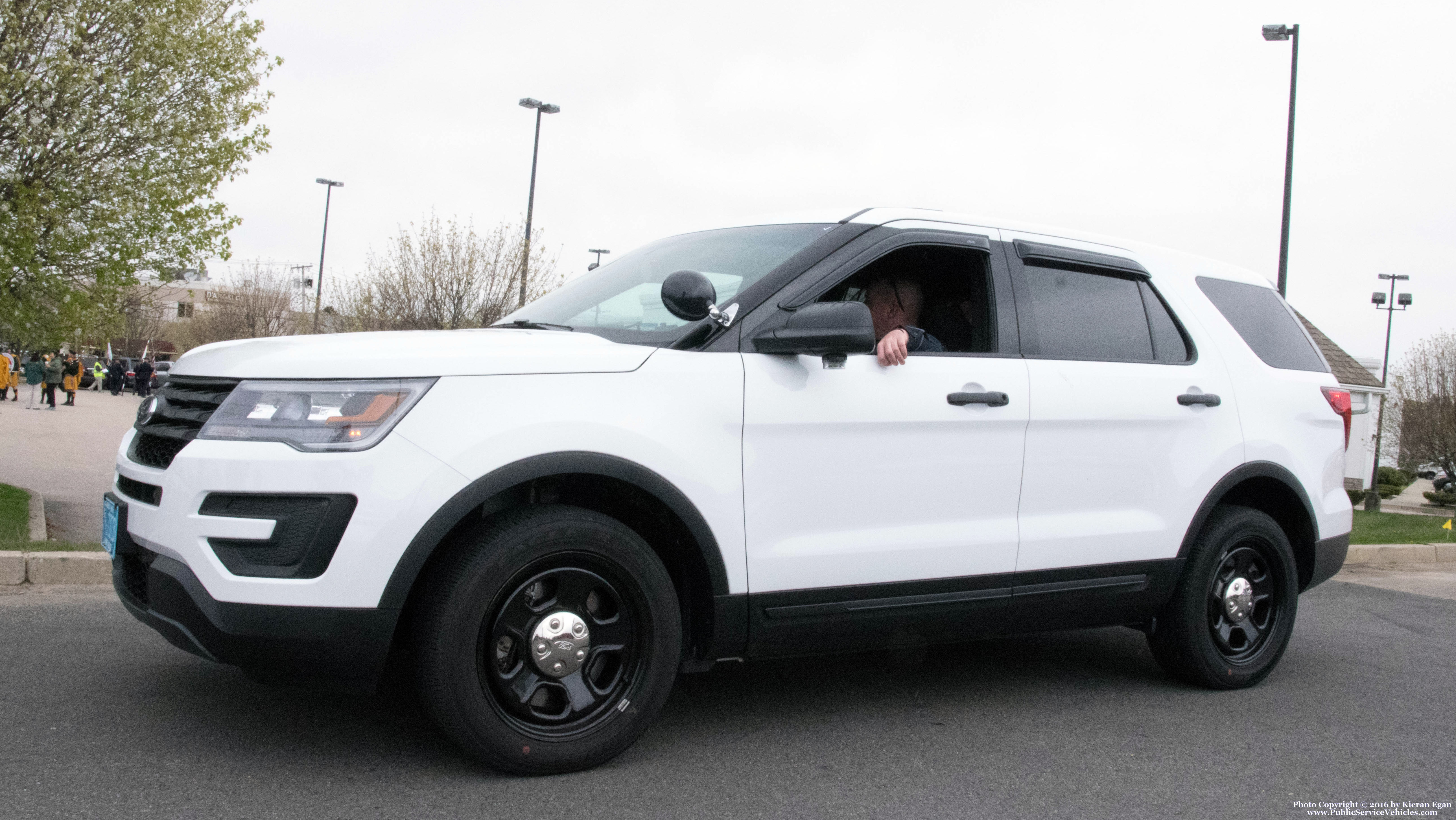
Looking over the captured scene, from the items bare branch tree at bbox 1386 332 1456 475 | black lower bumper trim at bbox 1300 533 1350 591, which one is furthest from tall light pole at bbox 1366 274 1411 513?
black lower bumper trim at bbox 1300 533 1350 591

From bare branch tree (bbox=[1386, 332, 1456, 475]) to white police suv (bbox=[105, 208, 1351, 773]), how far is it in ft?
136

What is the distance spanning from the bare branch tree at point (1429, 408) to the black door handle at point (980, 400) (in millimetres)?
42589

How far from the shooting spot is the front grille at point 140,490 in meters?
3.19

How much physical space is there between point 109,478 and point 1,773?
10.8 metres

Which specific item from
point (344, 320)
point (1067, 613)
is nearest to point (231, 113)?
point (1067, 613)

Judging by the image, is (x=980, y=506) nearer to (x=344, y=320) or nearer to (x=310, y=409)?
(x=310, y=409)

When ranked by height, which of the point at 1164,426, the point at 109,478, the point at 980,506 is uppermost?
the point at 1164,426

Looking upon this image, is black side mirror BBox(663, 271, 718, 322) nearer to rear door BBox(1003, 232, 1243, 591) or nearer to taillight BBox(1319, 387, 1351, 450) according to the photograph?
rear door BBox(1003, 232, 1243, 591)

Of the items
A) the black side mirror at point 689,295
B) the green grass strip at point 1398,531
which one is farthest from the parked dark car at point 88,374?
the black side mirror at point 689,295

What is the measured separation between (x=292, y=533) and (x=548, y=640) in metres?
0.77

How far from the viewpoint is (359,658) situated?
3.08m

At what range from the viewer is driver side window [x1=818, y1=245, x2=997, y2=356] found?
4.18 metres

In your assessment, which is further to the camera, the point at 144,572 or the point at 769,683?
the point at 769,683

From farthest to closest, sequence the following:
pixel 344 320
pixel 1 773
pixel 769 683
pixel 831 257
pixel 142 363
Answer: pixel 142 363, pixel 344 320, pixel 769 683, pixel 831 257, pixel 1 773
